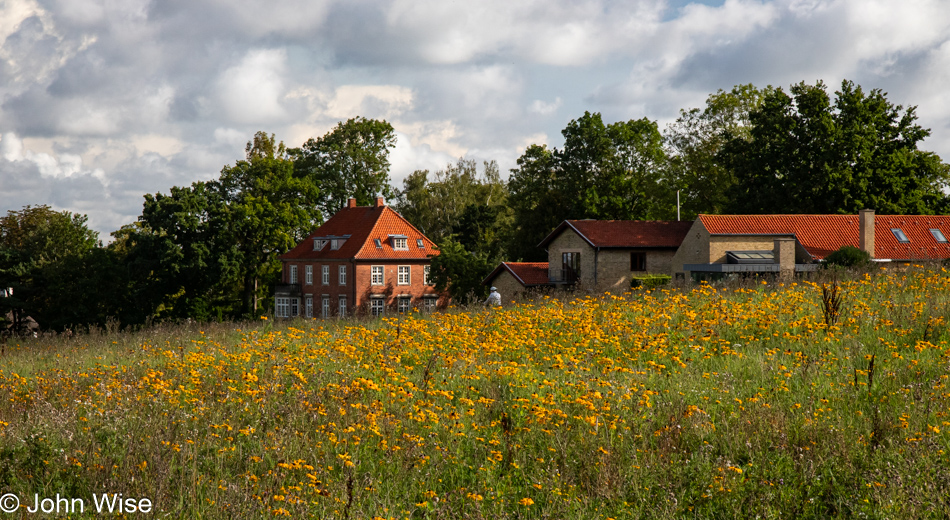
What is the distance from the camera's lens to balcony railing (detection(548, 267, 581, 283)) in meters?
41.8

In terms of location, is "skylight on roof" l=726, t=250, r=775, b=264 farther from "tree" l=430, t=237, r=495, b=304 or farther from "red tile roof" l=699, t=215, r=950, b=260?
"tree" l=430, t=237, r=495, b=304

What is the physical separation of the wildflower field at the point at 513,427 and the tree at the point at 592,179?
40.1 m

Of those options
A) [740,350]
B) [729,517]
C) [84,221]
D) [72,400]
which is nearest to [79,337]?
[72,400]

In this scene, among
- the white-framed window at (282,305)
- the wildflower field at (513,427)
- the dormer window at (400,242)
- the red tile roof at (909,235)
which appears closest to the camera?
the wildflower field at (513,427)

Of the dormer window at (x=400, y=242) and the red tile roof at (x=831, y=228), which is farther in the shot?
the dormer window at (x=400, y=242)

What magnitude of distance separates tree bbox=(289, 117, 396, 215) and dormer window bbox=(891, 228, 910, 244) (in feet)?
116

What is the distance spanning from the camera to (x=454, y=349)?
353 inches

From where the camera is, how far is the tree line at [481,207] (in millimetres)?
40719

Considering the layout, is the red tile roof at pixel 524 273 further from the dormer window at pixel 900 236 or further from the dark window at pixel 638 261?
the dormer window at pixel 900 236

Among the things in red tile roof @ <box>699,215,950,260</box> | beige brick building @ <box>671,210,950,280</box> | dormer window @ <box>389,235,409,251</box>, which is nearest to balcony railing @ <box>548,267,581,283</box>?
beige brick building @ <box>671,210,950,280</box>

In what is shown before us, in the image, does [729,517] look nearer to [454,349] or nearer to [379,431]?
[379,431]

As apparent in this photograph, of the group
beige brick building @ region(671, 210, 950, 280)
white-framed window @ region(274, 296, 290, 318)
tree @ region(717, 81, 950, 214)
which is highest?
tree @ region(717, 81, 950, 214)

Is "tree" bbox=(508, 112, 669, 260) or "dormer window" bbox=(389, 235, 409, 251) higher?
"tree" bbox=(508, 112, 669, 260)

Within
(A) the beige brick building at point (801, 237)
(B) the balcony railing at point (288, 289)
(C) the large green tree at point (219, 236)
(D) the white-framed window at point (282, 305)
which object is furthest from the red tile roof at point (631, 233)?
(D) the white-framed window at point (282, 305)
